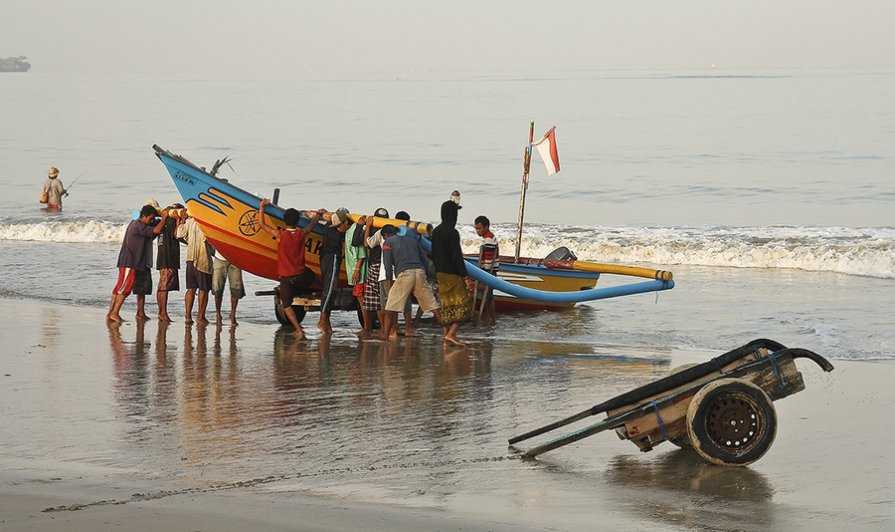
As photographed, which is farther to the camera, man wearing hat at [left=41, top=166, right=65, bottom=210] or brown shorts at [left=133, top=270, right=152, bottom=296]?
man wearing hat at [left=41, top=166, right=65, bottom=210]

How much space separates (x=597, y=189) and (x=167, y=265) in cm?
2623

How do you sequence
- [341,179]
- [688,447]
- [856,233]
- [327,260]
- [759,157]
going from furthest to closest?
[759,157] → [341,179] → [856,233] → [327,260] → [688,447]

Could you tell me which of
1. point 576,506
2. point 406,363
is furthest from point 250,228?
point 576,506

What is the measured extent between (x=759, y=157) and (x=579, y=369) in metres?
40.1

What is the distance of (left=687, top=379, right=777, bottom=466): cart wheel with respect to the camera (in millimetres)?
7621

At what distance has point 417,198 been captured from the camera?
3797 cm

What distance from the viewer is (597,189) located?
39031 millimetres

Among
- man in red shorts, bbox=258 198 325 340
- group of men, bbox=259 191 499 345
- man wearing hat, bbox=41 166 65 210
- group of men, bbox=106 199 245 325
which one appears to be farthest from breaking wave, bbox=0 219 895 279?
group of men, bbox=106 199 245 325

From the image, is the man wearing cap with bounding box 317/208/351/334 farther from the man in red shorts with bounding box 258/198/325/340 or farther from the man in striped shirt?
the man in striped shirt

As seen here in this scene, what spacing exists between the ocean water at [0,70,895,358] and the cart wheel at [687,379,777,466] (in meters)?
5.27

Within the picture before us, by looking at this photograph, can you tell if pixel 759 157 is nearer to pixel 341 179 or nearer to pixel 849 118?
pixel 341 179

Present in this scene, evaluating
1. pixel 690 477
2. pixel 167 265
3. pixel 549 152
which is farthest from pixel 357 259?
pixel 690 477

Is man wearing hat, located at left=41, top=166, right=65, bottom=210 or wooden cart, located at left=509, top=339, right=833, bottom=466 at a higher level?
man wearing hat, located at left=41, top=166, right=65, bottom=210

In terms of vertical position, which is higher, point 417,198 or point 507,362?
point 417,198
